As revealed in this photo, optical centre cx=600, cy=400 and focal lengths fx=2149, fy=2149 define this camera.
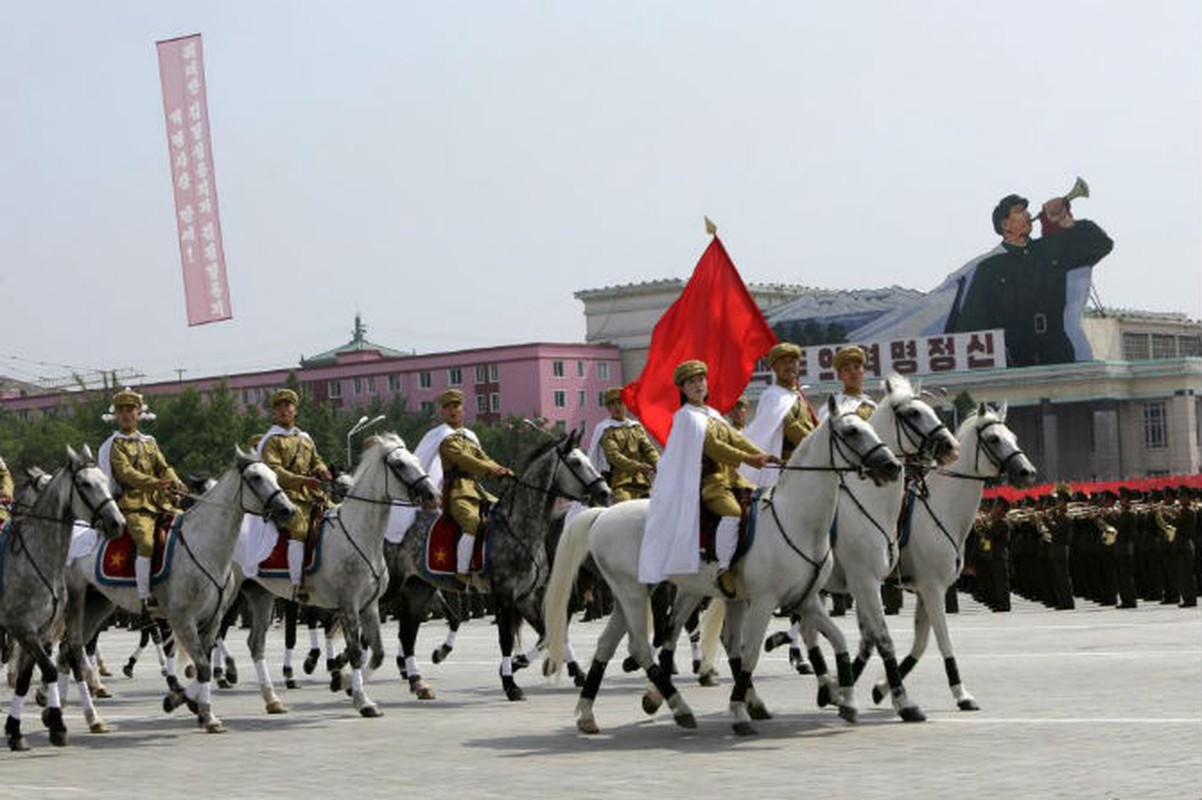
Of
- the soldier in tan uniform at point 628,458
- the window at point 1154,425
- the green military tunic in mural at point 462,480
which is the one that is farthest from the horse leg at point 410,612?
the window at point 1154,425

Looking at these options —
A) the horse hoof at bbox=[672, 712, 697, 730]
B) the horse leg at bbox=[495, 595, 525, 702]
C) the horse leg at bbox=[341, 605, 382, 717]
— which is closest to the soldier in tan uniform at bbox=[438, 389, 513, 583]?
the horse leg at bbox=[495, 595, 525, 702]

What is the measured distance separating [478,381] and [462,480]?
129 metres

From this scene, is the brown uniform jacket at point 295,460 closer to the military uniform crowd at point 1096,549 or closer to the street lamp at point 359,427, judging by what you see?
the street lamp at point 359,427

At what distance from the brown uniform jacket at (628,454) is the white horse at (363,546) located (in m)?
2.95

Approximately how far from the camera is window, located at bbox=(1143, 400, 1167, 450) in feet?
396

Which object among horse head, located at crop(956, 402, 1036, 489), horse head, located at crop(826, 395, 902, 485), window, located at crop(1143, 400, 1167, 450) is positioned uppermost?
horse head, located at crop(826, 395, 902, 485)

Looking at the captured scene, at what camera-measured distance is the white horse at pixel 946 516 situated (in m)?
17.5

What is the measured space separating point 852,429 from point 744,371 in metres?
8.64

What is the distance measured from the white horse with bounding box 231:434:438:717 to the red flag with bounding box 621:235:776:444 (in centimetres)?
491

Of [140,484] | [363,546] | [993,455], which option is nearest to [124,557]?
[140,484]

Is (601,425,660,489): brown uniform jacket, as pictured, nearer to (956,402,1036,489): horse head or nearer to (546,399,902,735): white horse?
(956,402,1036,489): horse head

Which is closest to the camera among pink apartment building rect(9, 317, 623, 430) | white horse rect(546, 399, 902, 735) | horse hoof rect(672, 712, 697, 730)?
white horse rect(546, 399, 902, 735)

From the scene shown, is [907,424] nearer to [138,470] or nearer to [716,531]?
[716,531]

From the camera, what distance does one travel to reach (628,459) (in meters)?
22.0
